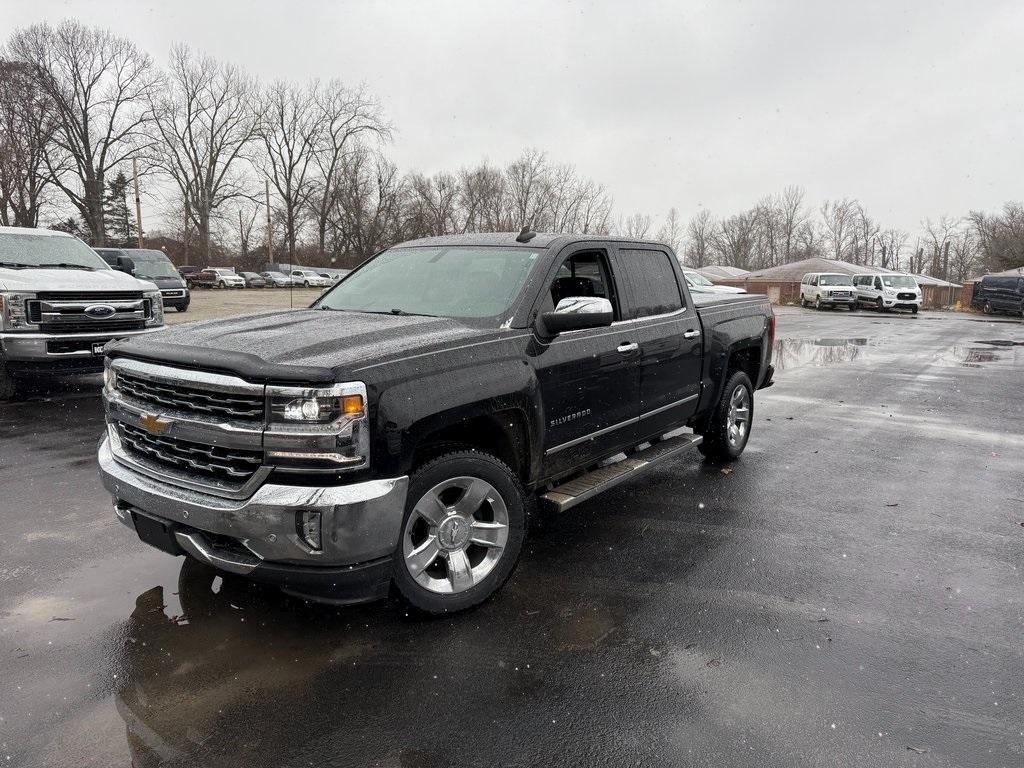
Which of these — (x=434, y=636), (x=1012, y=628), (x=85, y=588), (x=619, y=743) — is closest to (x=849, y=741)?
(x=619, y=743)

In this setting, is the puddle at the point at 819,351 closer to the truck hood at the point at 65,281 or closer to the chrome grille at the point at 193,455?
the truck hood at the point at 65,281

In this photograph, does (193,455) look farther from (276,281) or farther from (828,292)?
(276,281)

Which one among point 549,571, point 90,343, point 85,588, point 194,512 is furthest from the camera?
point 90,343

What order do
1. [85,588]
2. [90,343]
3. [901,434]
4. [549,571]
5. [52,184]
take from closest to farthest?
[85,588] → [549,571] → [901,434] → [90,343] → [52,184]

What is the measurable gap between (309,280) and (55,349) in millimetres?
55107

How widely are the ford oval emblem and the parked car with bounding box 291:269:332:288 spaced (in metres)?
52.8

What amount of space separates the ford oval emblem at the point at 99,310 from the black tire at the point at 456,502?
23.3 feet

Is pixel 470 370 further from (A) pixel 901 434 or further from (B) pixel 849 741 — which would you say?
(A) pixel 901 434

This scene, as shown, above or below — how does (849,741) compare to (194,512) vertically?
below

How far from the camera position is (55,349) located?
811 cm

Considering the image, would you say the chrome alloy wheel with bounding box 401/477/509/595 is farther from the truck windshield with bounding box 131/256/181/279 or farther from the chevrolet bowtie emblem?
the truck windshield with bounding box 131/256/181/279

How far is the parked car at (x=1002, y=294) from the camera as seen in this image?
34125mm

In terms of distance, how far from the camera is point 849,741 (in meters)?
2.54

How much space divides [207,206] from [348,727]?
79410mm
